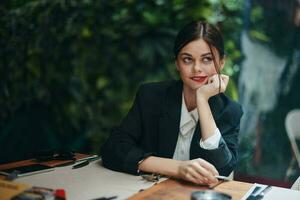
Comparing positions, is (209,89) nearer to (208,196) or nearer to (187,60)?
(187,60)

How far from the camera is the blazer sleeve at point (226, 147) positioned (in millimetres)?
1578

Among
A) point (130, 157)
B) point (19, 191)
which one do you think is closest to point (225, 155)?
point (130, 157)

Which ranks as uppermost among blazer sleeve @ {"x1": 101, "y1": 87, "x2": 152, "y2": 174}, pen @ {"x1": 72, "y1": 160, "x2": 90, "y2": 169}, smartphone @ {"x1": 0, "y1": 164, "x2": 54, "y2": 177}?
blazer sleeve @ {"x1": 101, "y1": 87, "x2": 152, "y2": 174}

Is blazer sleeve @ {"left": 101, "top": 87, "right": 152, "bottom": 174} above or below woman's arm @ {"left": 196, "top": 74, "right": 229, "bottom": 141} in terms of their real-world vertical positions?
below

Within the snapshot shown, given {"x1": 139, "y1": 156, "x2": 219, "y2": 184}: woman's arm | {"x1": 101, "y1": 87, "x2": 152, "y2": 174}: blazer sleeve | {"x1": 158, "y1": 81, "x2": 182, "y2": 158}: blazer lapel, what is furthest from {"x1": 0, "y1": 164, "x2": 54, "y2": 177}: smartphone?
{"x1": 158, "y1": 81, "x2": 182, "y2": 158}: blazer lapel

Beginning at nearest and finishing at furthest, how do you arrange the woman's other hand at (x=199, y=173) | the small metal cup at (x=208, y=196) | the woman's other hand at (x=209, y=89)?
the small metal cup at (x=208, y=196) < the woman's other hand at (x=199, y=173) < the woman's other hand at (x=209, y=89)

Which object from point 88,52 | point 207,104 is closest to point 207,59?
point 207,104

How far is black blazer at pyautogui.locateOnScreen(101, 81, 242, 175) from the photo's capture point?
1.60 m

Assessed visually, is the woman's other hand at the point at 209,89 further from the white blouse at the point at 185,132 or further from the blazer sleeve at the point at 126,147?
the blazer sleeve at the point at 126,147

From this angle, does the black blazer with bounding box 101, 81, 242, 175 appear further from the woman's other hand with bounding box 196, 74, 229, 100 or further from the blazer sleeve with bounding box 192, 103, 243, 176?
the woman's other hand with bounding box 196, 74, 229, 100

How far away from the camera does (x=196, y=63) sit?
1.75 metres

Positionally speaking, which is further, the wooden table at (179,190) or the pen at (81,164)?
the pen at (81,164)

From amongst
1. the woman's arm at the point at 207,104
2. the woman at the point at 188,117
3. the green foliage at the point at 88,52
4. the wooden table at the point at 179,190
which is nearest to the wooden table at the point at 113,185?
the wooden table at the point at 179,190

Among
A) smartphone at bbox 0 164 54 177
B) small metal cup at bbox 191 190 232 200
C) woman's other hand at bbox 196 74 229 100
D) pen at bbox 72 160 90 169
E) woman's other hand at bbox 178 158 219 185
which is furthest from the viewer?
woman's other hand at bbox 196 74 229 100
